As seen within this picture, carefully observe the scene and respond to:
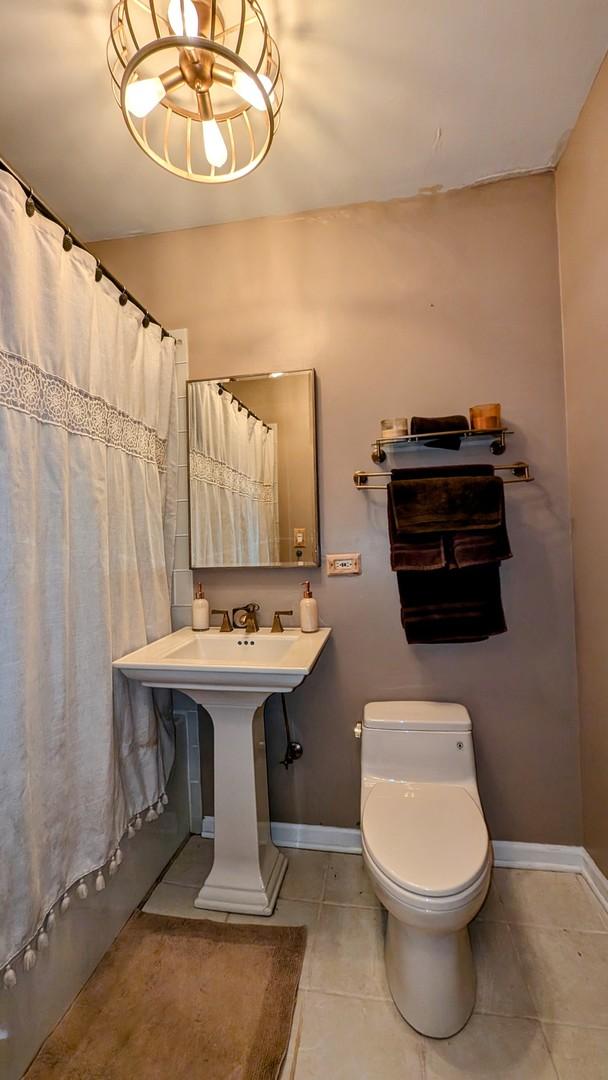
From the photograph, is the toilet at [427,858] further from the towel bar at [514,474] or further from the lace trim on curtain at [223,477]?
the lace trim on curtain at [223,477]

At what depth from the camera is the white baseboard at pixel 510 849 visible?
1537mm

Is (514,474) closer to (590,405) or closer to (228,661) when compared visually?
(590,405)

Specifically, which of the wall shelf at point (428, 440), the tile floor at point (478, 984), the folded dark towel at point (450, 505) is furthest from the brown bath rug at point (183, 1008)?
the wall shelf at point (428, 440)

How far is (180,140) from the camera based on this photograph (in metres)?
1.47

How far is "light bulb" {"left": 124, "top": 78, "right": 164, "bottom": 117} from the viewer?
97 centimetres

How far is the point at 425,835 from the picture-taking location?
3.91 feet

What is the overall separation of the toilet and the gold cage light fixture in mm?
1741

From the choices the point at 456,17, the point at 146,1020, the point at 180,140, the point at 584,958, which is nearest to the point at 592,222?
the point at 456,17

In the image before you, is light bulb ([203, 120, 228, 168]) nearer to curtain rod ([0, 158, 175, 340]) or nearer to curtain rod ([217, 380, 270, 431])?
curtain rod ([0, 158, 175, 340])

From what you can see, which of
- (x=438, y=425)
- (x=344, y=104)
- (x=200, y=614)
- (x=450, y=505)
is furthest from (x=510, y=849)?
(x=344, y=104)

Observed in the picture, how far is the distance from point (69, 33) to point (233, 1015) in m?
2.61

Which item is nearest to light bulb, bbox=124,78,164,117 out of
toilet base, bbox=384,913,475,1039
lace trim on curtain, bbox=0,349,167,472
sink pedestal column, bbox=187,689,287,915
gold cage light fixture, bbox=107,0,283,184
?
gold cage light fixture, bbox=107,0,283,184

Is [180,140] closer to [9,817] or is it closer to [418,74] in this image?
[418,74]

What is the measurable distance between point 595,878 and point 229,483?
194cm
